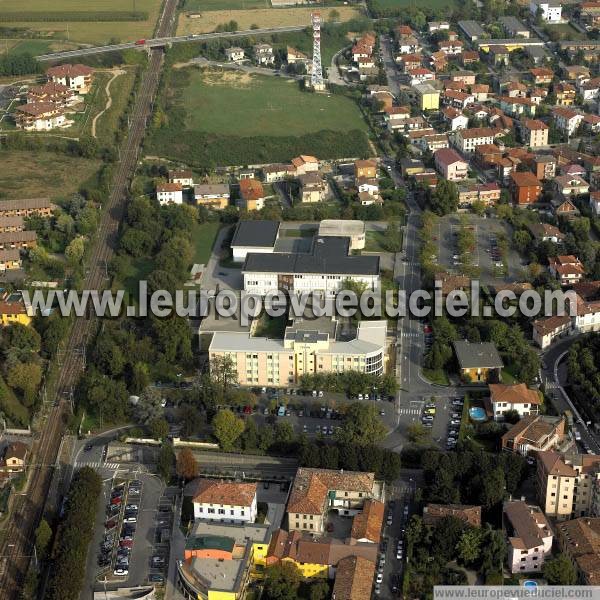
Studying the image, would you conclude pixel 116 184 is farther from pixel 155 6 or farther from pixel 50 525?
pixel 155 6

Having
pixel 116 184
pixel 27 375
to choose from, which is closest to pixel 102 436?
pixel 27 375

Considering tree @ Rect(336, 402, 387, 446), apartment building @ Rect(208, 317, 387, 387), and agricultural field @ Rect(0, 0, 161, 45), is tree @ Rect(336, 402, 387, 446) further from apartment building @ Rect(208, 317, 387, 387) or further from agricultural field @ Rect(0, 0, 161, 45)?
agricultural field @ Rect(0, 0, 161, 45)

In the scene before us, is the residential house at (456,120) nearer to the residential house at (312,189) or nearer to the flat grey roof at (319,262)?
the residential house at (312,189)

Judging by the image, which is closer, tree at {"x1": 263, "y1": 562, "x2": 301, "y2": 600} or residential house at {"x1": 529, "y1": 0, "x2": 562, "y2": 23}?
tree at {"x1": 263, "y1": 562, "x2": 301, "y2": 600}

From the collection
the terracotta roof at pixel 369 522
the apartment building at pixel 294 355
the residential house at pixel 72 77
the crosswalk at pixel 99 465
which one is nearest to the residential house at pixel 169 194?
the apartment building at pixel 294 355

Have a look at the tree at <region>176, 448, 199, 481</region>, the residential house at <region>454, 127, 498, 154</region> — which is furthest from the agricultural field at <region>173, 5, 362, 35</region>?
the tree at <region>176, 448, 199, 481</region>

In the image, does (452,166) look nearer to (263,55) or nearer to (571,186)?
(571,186)

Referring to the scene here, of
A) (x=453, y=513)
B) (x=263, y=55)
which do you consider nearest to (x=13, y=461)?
(x=453, y=513)
